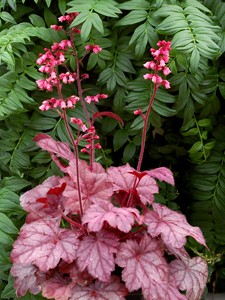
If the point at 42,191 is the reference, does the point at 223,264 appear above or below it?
below

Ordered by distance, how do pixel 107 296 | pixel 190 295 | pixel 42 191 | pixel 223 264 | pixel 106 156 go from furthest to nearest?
1. pixel 223 264
2. pixel 106 156
3. pixel 42 191
4. pixel 190 295
5. pixel 107 296

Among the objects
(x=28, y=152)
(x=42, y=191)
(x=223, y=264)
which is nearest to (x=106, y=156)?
(x=28, y=152)

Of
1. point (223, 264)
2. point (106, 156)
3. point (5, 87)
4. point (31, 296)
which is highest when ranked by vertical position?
point (5, 87)

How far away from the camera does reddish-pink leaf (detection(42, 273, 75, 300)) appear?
1465mm

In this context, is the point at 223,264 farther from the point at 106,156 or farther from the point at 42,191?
the point at 42,191

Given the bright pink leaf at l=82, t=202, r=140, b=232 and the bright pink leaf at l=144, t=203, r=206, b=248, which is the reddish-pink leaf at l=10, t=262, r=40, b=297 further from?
the bright pink leaf at l=144, t=203, r=206, b=248

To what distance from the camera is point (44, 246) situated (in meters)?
1.47

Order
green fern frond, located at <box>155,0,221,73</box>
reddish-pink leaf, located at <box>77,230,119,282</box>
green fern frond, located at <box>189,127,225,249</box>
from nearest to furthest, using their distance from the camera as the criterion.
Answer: reddish-pink leaf, located at <box>77,230,119,282</box> < green fern frond, located at <box>155,0,221,73</box> < green fern frond, located at <box>189,127,225,249</box>

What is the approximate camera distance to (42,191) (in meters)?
1.69

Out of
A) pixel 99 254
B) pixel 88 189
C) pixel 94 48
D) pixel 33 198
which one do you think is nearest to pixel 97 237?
pixel 99 254

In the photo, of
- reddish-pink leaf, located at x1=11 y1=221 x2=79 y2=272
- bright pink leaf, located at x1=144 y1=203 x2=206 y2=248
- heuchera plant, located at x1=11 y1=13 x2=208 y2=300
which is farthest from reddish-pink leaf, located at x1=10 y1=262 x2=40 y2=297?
bright pink leaf, located at x1=144 y1=203 x2=206 y2=248

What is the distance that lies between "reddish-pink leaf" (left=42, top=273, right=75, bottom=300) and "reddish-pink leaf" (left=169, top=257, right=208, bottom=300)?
306 mm

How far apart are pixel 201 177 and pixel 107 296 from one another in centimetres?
82

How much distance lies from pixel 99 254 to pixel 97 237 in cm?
7
